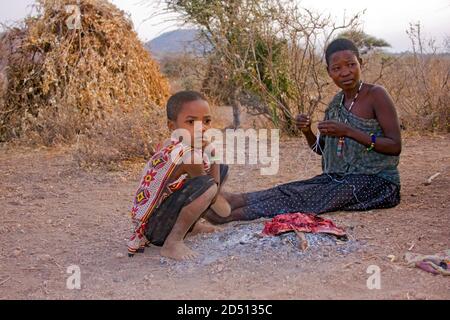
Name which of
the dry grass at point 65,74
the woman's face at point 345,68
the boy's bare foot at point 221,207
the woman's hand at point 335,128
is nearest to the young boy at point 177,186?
the boy's bare foot at point 221,207

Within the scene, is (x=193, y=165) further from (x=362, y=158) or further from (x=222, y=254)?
(x=362, y=158)

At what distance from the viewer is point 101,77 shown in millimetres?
8133

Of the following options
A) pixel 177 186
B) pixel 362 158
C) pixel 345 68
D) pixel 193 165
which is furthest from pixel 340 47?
pixel 177 186

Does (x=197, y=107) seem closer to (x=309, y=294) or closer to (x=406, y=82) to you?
(x=309, y=294)

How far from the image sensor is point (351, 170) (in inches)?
146

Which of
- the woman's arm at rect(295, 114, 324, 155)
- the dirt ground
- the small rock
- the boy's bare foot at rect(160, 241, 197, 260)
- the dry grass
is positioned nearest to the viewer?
the dirt ground

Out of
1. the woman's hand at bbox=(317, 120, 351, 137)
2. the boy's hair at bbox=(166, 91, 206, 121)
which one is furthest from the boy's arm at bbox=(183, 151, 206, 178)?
the woman's hand at bbox=(317, 120, 351, 137)

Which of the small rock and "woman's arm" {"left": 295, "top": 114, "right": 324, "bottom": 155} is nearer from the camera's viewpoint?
the small rock

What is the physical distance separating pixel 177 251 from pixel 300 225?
668mm

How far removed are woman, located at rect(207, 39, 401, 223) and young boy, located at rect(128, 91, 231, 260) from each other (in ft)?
1.96

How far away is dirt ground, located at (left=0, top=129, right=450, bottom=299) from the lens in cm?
243

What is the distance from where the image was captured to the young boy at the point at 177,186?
9.51 ft

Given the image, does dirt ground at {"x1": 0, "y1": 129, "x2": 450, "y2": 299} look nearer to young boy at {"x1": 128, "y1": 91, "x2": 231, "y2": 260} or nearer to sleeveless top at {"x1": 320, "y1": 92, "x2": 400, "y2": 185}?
young boy at {"x1": 128, "y1": 91, "x2": 231, "y2": 260}
